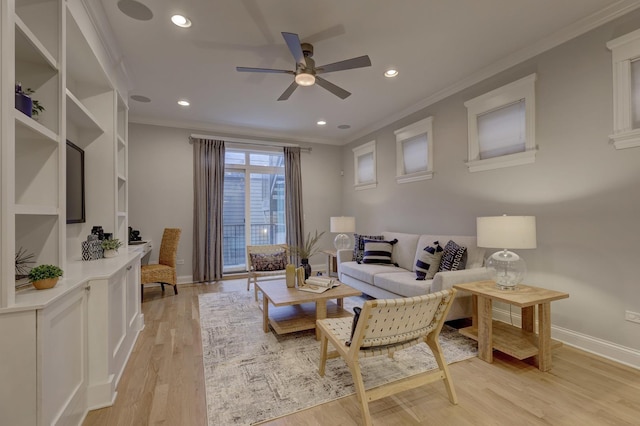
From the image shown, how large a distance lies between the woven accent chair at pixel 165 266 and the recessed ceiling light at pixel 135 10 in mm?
2975

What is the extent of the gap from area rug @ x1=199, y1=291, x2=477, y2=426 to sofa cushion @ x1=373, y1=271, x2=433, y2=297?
52 cm

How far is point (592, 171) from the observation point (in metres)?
2.56

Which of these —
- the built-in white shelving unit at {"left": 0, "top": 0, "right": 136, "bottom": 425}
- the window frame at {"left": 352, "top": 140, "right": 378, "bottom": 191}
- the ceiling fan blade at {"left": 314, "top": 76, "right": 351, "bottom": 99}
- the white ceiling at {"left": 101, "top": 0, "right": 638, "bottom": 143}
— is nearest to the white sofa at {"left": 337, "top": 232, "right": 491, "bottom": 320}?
the window frame at {"left": 352, "top": 140, "right": 378, "bottom": 191}

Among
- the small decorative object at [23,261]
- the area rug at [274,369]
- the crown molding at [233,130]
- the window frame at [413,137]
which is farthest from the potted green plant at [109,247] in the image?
the window frame at [413,137]

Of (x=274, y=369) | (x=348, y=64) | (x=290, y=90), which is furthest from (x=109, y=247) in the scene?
(x=348, y=64)

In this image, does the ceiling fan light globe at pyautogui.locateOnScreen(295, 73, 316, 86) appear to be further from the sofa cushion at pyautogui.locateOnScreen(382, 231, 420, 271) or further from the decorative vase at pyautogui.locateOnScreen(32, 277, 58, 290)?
the sofa cushion at pyautogui.locateOnScreen(382, 231, 420, 271)

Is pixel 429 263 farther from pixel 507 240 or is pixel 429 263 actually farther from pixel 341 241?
pixel 341 241

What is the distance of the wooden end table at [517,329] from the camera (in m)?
2.29

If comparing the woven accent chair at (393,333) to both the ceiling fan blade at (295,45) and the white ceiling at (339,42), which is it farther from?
the white ceiling at (339,42)

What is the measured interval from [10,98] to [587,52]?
416cm

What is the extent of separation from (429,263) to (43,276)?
11.0 ft

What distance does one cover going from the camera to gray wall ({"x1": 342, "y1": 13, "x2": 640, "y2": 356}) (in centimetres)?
237

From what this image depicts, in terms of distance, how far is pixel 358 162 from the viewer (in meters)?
6.14

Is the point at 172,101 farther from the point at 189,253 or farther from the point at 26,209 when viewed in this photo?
the point at 26,209
